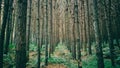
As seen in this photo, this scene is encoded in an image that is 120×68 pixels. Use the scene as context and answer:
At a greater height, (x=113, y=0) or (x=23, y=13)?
(x=113, y=0)

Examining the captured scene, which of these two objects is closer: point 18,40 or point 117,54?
point 18,40

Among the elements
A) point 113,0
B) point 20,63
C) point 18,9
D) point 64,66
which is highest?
point 113,0

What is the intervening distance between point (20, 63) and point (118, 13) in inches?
809

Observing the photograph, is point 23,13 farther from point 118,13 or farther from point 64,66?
point 118,13

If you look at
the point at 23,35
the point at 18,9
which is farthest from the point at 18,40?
the point at 18,9

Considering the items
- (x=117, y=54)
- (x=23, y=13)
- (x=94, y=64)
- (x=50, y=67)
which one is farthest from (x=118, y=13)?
(x=23, y=13)

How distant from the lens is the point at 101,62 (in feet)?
30.3

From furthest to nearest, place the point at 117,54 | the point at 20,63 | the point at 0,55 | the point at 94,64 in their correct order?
the point at 117,54, the point at 94,64, the point at 0,55, the point at 20,63

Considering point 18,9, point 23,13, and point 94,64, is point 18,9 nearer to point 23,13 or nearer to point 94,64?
point 23,13

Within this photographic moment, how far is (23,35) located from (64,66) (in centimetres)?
1071

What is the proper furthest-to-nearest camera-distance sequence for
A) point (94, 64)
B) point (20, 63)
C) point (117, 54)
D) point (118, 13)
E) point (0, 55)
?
1. point (118, 13)
2. point (117, 54)
3. point (94, 64)
4. point (0, 55)
5. point (20, 63)

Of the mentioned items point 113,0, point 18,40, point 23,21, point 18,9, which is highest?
point 113,0

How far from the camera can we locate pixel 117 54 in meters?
16.1

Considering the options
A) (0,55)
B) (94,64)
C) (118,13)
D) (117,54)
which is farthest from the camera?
(118,13)
